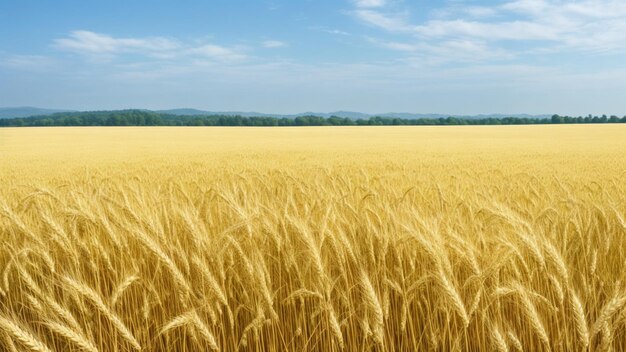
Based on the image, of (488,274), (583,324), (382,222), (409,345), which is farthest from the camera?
(382,222)

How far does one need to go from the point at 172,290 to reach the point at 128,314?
0.20m

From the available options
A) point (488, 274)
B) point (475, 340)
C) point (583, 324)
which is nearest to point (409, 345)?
point (475, 340)

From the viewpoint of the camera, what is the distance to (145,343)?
1.96 metres

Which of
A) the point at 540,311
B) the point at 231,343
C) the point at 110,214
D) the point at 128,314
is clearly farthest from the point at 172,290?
the point at 540,311

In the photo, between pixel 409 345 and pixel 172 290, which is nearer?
pixel 409 345

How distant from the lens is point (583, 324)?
1.46m

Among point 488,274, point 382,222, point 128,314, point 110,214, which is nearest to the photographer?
point 488,274

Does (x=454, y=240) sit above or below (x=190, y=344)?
above

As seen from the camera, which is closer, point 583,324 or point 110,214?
point 583,324

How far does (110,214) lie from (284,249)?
1.03 meters

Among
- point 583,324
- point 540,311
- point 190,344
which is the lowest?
point 190,344

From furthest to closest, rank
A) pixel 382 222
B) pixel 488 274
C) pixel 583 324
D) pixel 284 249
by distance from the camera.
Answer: pixel 382 222, pixel 284 249, pixel 488 274, pixel 583 324

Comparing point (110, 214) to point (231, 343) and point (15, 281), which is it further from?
point (231, 343)

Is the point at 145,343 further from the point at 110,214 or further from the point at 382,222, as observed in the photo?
the point at 382,222
